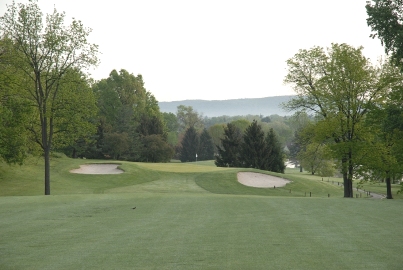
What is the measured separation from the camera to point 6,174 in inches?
1623

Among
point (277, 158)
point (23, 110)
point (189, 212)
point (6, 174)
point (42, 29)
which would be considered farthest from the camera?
point (277, 158)

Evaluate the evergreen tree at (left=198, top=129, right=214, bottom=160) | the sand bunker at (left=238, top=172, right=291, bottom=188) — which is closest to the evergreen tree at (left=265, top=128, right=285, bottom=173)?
the sand bunker at (left=238, top=172, right=291, bottom=188)

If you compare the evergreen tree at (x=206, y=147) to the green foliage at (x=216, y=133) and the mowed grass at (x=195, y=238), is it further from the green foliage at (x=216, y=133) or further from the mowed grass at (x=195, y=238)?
the mowed grass at (x=195, y=238)

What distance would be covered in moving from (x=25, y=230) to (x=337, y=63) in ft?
95.6

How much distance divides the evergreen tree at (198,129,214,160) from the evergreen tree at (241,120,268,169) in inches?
1487

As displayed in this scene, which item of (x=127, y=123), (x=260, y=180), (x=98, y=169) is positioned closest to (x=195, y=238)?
(x=260, y=180)

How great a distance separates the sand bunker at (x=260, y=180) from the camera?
152 ft

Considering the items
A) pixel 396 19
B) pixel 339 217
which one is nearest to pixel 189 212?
pixel 339 217

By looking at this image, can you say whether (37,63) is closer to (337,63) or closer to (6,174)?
(6,174)

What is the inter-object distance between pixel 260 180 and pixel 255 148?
2547cm

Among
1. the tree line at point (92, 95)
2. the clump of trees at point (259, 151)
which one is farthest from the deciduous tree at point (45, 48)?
the clump of trees at point (259, 151)

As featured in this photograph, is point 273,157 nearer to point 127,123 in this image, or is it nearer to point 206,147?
point 127,123

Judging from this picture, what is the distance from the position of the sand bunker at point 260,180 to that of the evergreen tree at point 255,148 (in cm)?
2280

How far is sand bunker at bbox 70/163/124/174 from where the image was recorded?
47812 mm
